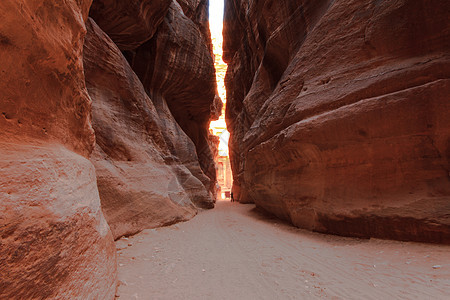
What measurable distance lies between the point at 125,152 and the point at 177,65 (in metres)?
6.75

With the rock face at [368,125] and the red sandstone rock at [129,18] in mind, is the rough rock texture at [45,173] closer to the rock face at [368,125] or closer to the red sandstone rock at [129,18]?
the rock face at [368,125]

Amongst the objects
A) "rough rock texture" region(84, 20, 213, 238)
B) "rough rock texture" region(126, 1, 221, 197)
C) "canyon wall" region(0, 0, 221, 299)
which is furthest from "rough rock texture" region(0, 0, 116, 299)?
"rough rock texture" region(126, 1, 221, 197)

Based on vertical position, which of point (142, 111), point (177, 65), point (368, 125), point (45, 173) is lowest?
point (45, 173)

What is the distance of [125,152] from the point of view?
5512 mm

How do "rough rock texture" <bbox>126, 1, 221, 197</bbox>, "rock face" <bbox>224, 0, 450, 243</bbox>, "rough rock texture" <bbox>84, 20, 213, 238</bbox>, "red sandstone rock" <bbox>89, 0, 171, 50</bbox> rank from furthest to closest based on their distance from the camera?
"rough rock texture" <bbox>126, 1, 221, 197</bbox>
"red sandstone rock" <bbox>89, 0, 171, 50</bbox>
"rough rock texture" <bbox>84, 20, 213, 238</bbox>
"rock face" <bbox>224, 0, 450, 243</bbox>

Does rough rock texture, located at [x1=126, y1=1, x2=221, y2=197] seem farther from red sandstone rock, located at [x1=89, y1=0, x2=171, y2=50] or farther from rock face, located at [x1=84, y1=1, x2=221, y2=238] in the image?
red sandstone rock, located at [x1=89, y1=0, x2=171, y2=50]

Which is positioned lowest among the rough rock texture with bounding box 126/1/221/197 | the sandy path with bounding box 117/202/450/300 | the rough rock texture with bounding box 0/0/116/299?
the sandy path with bounding box 117/202/450/300

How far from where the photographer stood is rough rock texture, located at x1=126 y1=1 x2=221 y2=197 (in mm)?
10062

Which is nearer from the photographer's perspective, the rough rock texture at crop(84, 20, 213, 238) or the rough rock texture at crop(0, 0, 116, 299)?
the rough rock texture at crop(0, 0, 116, 299)

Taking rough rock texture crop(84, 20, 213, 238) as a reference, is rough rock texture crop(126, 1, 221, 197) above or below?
above

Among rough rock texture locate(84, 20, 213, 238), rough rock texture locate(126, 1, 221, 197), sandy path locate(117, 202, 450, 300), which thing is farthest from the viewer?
rough rock texture locate(126, 1, 221, 197)

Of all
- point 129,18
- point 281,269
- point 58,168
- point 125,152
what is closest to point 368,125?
point 281,269

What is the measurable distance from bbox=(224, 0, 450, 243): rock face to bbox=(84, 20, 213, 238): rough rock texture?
10.9 feet

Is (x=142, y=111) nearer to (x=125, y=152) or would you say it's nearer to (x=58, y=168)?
(x=125, y=152)
